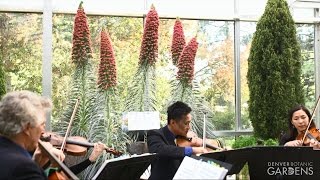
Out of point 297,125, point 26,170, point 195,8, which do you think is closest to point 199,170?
point 26,170

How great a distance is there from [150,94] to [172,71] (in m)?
0.45

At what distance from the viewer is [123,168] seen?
2.74 m

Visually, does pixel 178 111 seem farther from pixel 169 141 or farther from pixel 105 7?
pixel 105 7

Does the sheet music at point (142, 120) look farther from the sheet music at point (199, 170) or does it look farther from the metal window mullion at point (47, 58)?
the sheet music at point (199, 170)

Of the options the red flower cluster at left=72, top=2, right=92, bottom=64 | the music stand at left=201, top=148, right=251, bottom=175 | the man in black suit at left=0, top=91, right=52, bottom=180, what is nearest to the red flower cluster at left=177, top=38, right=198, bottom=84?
the red flower cluster at left=72, top=2, right=92, bottom=64

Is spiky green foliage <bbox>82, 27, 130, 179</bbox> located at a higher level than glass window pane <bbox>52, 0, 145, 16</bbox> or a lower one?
lower

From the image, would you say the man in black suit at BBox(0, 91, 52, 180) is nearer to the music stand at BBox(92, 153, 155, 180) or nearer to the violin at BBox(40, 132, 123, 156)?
the music stand at BBox(92, 153, 155, 180)

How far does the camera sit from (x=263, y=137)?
219 inches

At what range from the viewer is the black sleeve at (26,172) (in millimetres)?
1710

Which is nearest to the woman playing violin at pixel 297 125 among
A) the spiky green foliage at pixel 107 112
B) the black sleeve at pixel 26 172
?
the spiky green foliage at pixel 107 112

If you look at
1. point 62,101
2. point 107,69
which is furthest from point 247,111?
point 62,101

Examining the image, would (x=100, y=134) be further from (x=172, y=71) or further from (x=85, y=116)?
(x=172, y=71)

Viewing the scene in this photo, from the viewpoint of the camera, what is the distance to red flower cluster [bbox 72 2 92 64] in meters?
5.39

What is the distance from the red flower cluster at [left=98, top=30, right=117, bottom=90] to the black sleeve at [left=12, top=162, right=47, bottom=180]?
12.0 feet
